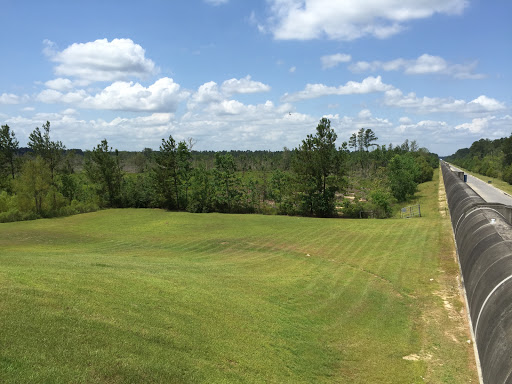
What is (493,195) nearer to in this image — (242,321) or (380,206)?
(380,206)

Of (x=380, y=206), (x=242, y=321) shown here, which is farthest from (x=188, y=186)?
(x=242, y=321)

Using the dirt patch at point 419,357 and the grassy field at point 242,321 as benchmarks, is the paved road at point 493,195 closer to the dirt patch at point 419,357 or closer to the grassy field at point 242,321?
the grassy field at point 242,321

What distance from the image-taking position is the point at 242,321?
37.4ft

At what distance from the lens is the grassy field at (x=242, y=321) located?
23.8 feet

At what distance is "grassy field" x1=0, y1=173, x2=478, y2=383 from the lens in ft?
23.8

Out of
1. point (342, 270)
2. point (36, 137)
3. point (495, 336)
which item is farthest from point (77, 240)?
point (36, 137)

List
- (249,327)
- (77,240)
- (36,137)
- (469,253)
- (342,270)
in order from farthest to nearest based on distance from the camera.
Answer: (36,137) < (77,240) < (342,270) < (469,253) < (249,327)

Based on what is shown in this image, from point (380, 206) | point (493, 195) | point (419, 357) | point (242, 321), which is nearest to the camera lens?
point (419, 357)

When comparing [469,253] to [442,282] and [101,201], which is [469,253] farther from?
[101,201]

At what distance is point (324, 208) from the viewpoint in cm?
4916

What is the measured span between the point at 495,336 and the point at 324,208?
42320 millimetres

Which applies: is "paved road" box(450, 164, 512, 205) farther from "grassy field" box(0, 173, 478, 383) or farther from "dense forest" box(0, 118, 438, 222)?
"grassy field" box(0, 173, 478, 383)

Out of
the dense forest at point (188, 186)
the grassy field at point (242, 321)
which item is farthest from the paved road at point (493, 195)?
the grassy field at point (242, 321)

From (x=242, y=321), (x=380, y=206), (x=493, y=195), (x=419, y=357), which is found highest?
(x=493, y=195)
